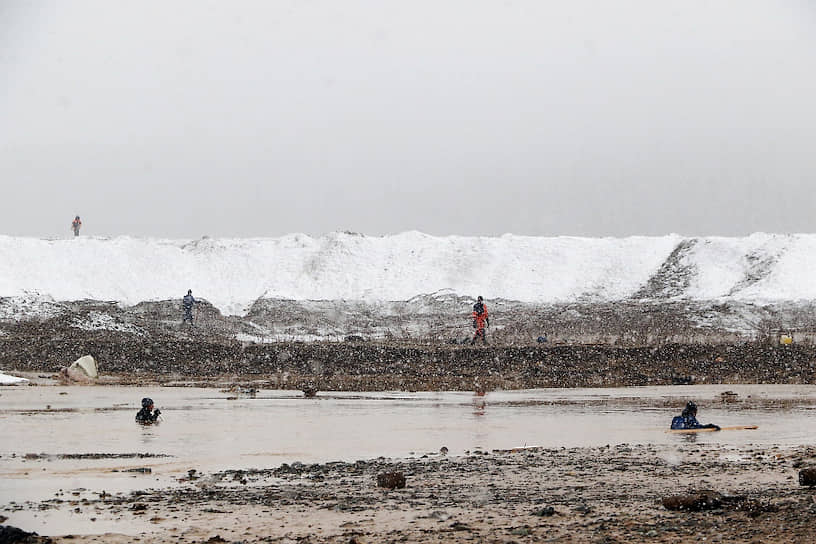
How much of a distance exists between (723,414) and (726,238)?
52.1m

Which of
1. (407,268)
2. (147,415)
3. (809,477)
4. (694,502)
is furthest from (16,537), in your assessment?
(407,268)

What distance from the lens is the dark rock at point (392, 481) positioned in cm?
1127

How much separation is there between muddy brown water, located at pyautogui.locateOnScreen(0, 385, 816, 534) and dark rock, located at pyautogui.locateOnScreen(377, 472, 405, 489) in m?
2.52

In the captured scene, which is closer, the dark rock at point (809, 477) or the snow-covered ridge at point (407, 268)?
the dark rock at point (809, 477)

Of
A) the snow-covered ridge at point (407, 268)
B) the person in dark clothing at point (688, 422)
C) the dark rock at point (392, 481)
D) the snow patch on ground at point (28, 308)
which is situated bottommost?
the dark rock at point (392, 481)

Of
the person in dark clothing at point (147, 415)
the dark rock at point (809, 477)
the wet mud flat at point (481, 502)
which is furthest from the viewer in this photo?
the person in dark clothing at point (147, 415)

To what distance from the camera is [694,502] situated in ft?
31.2

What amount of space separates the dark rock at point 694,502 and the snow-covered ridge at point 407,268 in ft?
158

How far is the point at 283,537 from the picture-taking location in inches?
348

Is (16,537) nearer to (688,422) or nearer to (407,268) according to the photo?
(688,422)

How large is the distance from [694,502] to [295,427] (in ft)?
33.2

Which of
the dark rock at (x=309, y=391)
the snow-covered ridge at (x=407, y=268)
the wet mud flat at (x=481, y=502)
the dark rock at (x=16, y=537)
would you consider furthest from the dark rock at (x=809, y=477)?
the snow-covered ridge at (x=407, y=268)

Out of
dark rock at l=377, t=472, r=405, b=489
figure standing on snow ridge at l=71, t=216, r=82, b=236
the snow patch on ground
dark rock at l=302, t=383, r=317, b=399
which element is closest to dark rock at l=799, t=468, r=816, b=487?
dark rock at l=377, t=472, r=405, b=489

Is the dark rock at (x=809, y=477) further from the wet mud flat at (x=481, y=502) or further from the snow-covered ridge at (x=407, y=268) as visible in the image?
the snow-covered ridge at (x=407, y=268)
